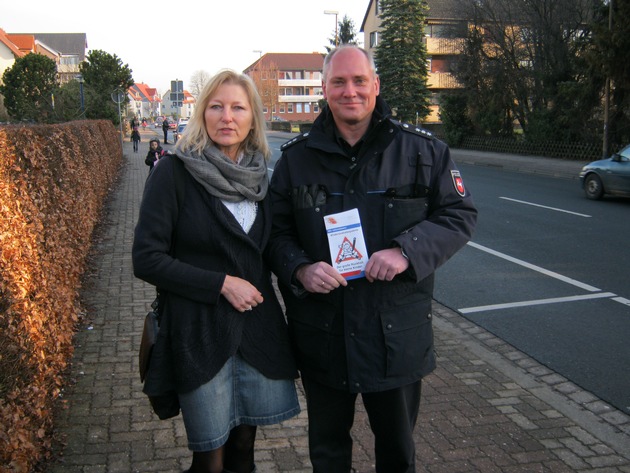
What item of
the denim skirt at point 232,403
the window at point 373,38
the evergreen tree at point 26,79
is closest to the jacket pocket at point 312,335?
the denim skirt at point 232,403

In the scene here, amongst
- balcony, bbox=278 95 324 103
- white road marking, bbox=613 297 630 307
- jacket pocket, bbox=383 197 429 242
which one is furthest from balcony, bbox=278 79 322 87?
jacket pocket, bbox=383 197 429 242

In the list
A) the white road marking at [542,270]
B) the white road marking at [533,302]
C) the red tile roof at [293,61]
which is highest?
the red tile roof at [293,61]

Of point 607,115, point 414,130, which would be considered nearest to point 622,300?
point 414,130

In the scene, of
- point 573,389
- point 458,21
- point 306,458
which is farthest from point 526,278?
point 458,21

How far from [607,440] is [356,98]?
105 inches

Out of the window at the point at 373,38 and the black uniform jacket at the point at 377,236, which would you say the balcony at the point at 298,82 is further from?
the black uniform jacket at the point at 377,236

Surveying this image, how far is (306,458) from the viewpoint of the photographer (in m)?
3.51

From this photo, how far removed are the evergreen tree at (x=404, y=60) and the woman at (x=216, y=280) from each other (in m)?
44.5

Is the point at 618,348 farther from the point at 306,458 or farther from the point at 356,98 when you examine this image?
the point at 356,98

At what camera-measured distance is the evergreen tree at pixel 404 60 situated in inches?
1820

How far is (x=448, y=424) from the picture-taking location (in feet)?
12.7

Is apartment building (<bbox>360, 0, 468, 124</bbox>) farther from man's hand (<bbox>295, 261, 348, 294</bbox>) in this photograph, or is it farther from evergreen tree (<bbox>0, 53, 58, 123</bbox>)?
man's hand (<bbox>295, 261, 348, 294</bbox>)

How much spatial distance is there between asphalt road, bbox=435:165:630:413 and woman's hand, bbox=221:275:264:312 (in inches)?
120

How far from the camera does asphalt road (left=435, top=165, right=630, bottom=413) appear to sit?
5.07m
